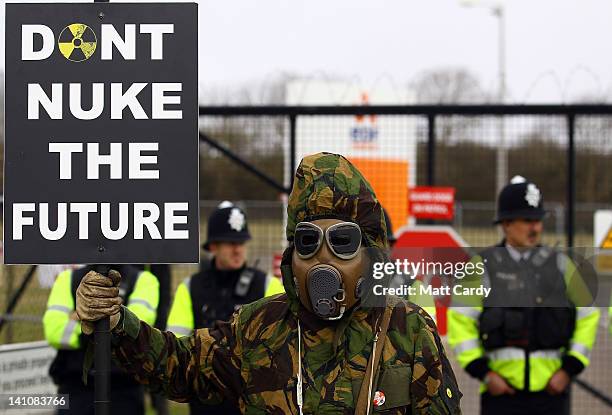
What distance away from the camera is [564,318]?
5508 millimetres

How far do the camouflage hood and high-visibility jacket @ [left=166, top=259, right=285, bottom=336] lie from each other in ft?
8.62

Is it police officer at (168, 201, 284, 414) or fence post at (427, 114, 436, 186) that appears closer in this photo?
police officer at (168, 201, 284, 414)

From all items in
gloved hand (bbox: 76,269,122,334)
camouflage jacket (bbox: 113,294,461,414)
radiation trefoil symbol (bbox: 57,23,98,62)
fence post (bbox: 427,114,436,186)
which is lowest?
camouflage jacket (bbox: 113,294,461,414)

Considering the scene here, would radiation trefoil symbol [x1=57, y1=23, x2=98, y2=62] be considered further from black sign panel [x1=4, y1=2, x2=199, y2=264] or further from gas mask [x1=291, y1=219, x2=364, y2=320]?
gas mask [x1=291, y1=219, x2=364, y2=320]

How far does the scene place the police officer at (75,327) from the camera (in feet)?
18.8

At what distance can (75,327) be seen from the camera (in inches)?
227

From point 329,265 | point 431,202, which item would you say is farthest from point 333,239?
point 431,202

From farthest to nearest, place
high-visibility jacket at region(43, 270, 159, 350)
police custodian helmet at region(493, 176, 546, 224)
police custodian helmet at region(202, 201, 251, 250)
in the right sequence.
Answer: police custodian helmet at region(202, 201, 251, 250) < high-visibility jacket at region(43, 270, 159, 350) < police custodian helmet at region(493, 176, 546, 224)

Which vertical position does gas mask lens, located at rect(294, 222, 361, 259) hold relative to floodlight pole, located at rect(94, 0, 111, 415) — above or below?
above

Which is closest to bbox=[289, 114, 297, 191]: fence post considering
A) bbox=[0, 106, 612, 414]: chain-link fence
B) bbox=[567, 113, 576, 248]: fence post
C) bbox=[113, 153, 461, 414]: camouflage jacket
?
bbox=[0, 106, 612, 414]: chain-link fence

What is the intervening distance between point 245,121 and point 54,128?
13.4ft

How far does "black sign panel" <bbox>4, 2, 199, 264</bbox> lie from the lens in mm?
2891

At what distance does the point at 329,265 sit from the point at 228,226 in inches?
119

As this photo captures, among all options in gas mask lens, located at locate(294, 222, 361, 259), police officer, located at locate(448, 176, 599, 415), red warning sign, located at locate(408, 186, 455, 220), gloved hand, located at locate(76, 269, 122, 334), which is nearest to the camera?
gloved hand, located at locate(76, 269, 122, 334)
